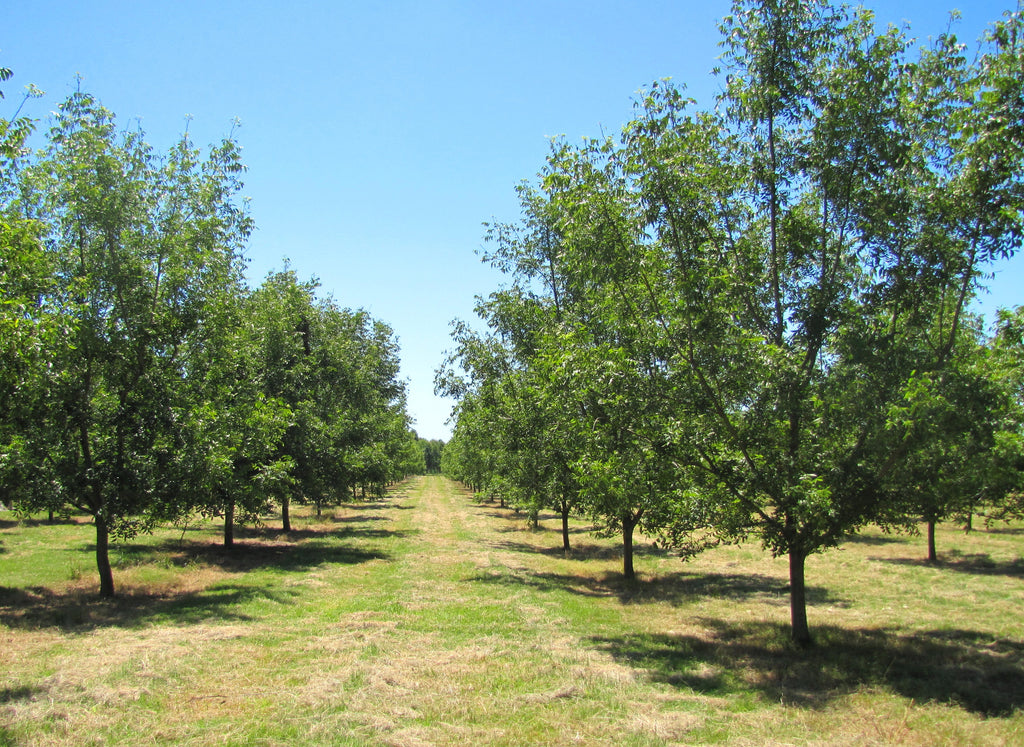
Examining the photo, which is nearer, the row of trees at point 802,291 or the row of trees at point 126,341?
the row of trees at point 802,291

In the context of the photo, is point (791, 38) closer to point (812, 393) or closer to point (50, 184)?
point (812, 393)

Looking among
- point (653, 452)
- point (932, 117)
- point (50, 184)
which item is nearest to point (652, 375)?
point (653, 452)

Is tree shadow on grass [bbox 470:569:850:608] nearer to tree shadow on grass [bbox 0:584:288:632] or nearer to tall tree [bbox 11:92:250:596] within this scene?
tree shadow on grass [bbox 0:584:288:632]

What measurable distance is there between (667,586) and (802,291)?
11320 mm

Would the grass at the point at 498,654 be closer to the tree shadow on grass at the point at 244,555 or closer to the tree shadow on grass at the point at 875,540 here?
the tree shadow on grass at the point at 244,555

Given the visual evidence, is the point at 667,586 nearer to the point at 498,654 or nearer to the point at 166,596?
the point at 498,654

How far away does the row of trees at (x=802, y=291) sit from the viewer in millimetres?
9742

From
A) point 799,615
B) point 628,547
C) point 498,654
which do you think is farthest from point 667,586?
point 498,654

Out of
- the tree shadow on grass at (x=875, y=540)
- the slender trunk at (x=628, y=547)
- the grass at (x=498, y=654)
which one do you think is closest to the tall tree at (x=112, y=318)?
the grass at (x=498, y=654)

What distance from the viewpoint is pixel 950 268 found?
10.0 meters

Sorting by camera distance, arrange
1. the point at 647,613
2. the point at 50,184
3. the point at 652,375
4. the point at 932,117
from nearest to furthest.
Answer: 1. the point at 932,117
2. the point at 652,375
3. the point at 50,184
4. the point at 647,613

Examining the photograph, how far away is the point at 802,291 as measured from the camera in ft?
36.7

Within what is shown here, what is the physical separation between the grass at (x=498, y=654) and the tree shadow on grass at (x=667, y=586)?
0.43 feet

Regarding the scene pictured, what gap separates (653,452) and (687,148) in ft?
17.8
